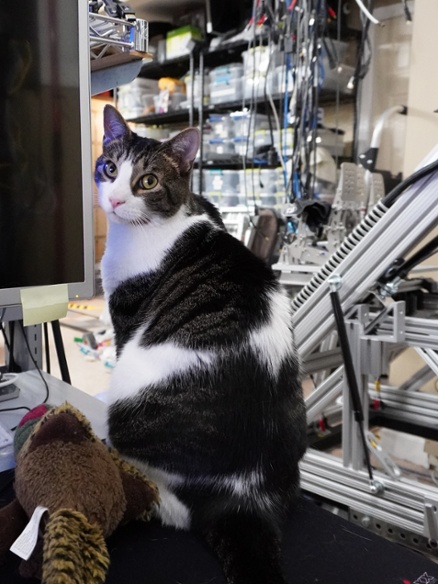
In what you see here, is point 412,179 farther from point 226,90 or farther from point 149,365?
point 226,90

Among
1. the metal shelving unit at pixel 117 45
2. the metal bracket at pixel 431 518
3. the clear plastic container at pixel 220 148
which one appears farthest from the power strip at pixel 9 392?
the clear plastic container at pixel 220 148

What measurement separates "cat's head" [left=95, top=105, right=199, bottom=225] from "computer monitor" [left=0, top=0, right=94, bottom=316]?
7.8 inches

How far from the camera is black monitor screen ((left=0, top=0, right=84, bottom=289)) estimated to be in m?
0.65

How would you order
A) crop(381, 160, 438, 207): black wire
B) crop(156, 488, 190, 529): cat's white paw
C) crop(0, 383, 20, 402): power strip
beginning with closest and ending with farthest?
crop(156, 488, 190, 529): cat's white paw < crop(0, 383, 20, 402): power strip < crop(381, 160, 438, 207): black wire

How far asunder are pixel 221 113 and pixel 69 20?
2758mm

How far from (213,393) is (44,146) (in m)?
0.42

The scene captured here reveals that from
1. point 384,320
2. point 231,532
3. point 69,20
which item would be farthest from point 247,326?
point 384,320

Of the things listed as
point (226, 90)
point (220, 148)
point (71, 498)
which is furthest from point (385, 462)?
point (226, 90)

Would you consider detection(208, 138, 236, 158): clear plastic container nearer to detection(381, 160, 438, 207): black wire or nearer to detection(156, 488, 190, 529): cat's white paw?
detection(381, 160, 438, 207): black wire

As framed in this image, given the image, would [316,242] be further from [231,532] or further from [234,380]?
[231,532]

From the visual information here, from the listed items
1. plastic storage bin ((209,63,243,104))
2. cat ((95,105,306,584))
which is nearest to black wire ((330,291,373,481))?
cat ((95,105,306,584))

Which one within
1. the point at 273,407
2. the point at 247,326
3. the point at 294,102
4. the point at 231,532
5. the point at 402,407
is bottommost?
the point at 402,407

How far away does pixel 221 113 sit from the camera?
3.30 metres

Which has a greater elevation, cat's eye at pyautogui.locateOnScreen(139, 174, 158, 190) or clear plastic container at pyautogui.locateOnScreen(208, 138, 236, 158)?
clear plastic container at pyautogui.locateOnScreen(208, 138, 236, 158)
